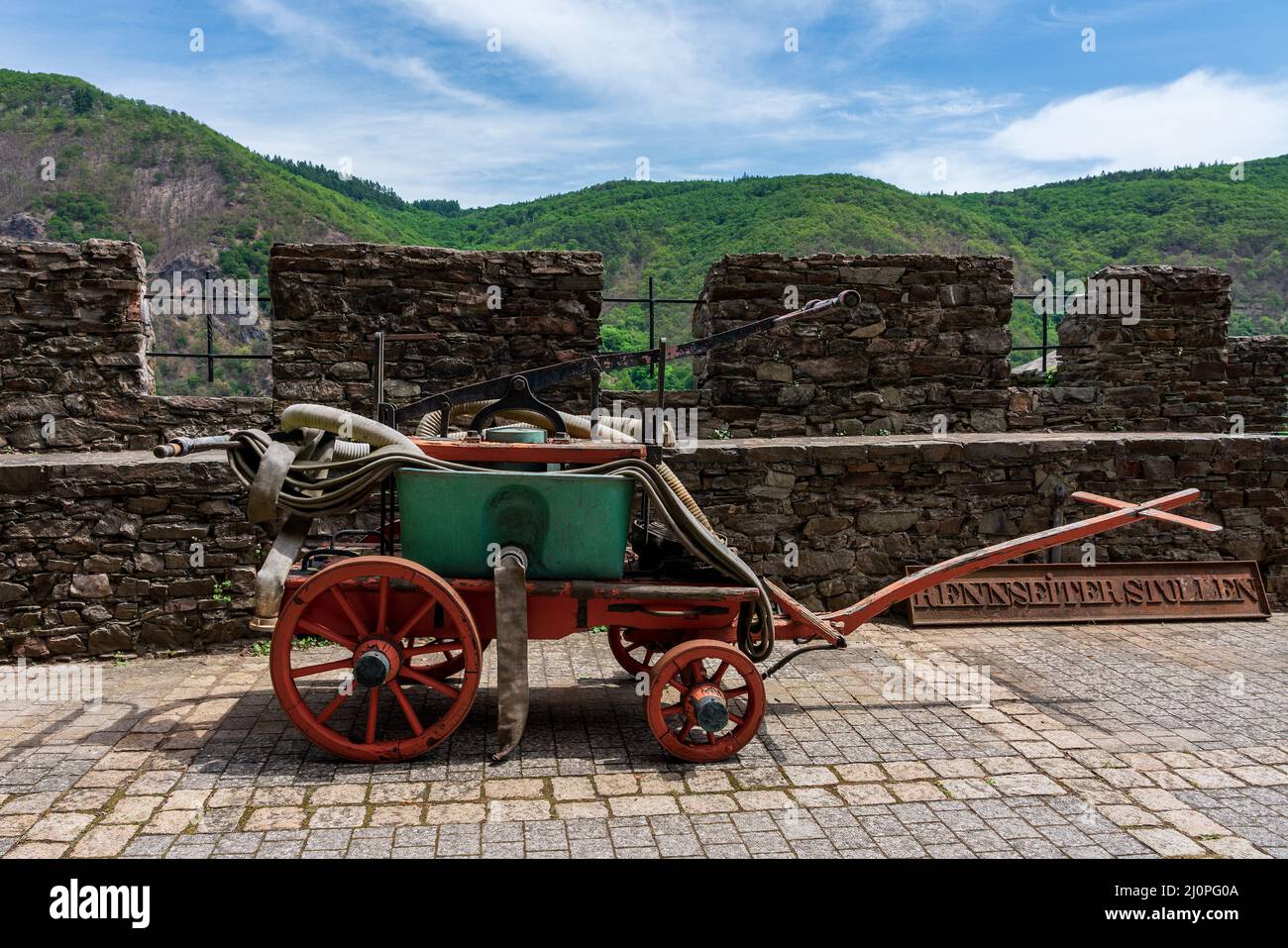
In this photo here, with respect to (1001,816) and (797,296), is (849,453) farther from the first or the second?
(1001,816)

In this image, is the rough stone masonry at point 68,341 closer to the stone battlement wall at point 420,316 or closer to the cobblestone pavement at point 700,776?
the stone battlement wall at point 420,316

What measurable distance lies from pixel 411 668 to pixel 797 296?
203 inches

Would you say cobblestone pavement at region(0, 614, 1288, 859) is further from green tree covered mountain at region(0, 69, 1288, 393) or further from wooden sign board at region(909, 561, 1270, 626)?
green tree covered mountain at region(0, 69, 1288, 393)

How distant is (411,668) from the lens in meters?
4.09

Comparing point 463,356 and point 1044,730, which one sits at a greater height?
point 463,356

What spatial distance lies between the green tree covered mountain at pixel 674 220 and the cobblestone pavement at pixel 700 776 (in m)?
13.4

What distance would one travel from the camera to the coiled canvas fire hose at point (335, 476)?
4.04 meters

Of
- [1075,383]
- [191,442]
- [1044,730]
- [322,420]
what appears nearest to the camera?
[191,442]

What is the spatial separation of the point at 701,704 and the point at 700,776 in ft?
0.98

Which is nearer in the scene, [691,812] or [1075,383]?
[691,812]

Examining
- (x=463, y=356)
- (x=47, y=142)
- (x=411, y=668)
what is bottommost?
(x=411, y=668)

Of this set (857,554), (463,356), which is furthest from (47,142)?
(857,554)

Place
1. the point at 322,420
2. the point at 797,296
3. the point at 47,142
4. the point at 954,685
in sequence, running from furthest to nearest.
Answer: the point at 47,142 → the point at 797,296 → the point at 954,685 → the point at 322,420

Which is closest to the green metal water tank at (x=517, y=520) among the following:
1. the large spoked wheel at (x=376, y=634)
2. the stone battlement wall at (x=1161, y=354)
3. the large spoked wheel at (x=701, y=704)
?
the large spoked wheel at (x=376, y=634)
